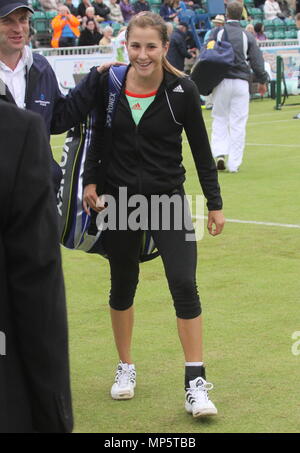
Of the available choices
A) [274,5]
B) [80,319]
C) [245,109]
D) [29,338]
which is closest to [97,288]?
[80,319]

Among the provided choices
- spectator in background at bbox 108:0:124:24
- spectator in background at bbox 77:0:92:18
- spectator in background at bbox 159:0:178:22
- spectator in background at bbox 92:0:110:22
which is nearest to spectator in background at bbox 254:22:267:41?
spectator in background at bbox 159:0:178:22

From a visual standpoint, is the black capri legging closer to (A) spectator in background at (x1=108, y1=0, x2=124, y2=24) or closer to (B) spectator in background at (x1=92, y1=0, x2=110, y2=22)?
(B) spectator in background at (x1=92, y1=0, x2=110, y2=22)

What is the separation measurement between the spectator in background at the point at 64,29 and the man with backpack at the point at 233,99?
37.5 feet

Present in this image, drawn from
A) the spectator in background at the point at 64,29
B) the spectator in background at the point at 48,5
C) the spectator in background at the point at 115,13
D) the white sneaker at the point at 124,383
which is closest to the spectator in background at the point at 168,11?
the spectator in background at the point at 115,13

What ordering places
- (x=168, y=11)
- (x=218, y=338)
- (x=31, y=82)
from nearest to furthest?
(x=31, y=82) < (x=218, y=338) < (x=168, y=11)

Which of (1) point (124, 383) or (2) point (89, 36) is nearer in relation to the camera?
(1) point (124, 383)

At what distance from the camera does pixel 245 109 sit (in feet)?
44.0

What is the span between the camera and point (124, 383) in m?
5.28

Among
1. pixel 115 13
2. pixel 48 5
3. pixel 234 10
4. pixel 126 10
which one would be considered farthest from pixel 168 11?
pixel 234 10

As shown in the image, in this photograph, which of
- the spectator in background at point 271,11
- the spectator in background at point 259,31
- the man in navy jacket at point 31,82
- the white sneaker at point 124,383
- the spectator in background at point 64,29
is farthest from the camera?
the spectator in background at point 271,11

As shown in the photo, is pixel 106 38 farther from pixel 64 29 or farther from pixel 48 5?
pixel 48 5

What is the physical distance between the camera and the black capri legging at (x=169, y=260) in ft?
16.2

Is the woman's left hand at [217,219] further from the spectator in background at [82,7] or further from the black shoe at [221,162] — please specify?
the spectator in background at [82,7]

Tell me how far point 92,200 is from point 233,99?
851 centimetres
